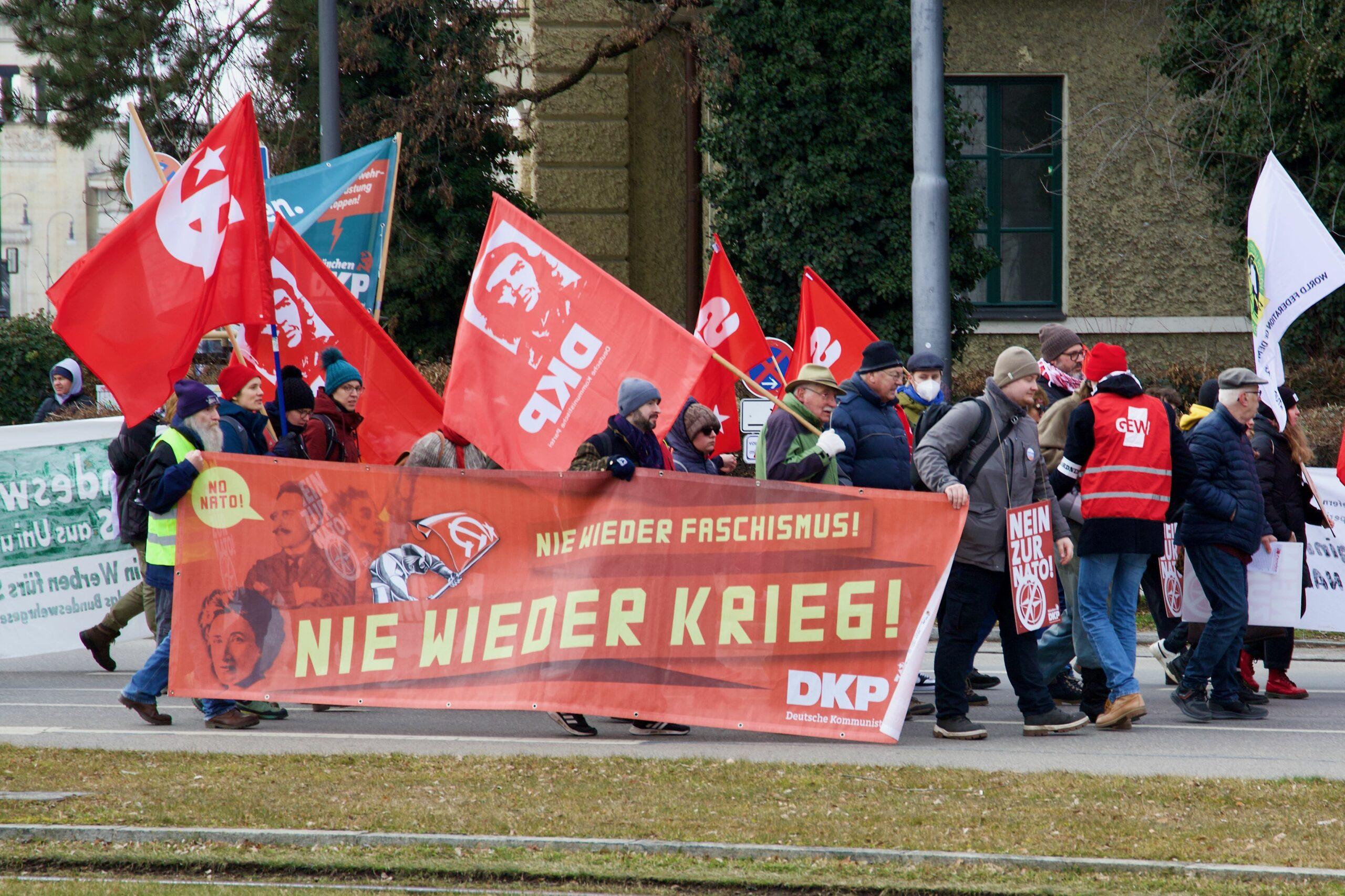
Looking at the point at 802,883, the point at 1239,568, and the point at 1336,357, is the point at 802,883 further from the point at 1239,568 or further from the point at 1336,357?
the point at 1336,357

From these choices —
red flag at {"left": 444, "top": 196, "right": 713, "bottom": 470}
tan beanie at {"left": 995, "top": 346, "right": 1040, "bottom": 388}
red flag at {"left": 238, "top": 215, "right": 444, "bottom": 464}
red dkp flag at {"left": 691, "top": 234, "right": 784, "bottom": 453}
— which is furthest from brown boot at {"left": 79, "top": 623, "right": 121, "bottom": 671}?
tan beanie at {"left": 995, "top": 346, "right": 1040, "bottom": 388}

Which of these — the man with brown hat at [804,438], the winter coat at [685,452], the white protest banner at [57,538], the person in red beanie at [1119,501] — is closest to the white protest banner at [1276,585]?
the person in red beanie at [1119,501]

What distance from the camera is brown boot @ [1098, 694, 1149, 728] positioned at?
825cm

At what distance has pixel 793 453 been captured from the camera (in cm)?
843

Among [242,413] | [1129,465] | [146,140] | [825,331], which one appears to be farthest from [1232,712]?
[146,140]

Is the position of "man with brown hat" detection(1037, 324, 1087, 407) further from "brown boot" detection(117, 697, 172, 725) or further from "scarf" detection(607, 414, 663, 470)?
"brown boot" detection(117, 697, 172, 725)

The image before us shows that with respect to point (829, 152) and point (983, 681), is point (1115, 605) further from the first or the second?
point (829, 152)

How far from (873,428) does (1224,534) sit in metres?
2.00

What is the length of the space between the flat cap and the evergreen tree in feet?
32.6

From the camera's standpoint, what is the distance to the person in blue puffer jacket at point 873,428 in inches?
337

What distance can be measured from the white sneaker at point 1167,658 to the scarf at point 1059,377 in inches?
75.5

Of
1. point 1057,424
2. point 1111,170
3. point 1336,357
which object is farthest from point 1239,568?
point 1111,170

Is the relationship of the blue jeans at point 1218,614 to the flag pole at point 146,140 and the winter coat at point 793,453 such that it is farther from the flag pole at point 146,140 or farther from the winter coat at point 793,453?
the flag pole at point 146,140

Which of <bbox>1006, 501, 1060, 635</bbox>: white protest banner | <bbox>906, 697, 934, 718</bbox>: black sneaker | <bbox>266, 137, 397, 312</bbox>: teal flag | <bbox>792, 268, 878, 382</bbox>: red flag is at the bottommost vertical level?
<bbox>906, 697, 934, 718</bbox>: black sneaker
